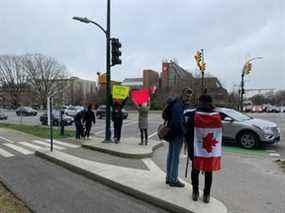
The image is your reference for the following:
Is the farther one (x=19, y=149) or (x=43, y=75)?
(x=43, y=75)

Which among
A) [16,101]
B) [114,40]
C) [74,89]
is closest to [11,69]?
[16,101]

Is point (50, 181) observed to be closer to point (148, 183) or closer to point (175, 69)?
point (148, 183)

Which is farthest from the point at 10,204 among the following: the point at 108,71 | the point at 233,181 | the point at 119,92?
the point at 119,92

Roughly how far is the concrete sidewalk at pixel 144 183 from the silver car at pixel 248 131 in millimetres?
4526

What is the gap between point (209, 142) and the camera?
4312 millimetres

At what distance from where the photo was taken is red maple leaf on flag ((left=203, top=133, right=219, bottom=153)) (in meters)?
4.31

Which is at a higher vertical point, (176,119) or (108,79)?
(108,79)

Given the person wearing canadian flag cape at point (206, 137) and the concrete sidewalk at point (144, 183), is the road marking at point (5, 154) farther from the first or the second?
the person wearing canadian flag cape at point (206, 137)

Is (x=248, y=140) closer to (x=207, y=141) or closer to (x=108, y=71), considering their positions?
(x=108, y=71)

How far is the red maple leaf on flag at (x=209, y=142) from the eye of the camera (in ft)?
14.1

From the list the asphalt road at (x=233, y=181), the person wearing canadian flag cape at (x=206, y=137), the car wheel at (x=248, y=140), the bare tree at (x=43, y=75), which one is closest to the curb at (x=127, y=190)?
the asphalt road at (x=233, y=181)

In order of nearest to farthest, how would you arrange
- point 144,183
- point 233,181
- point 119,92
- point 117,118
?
point 144,183
point 233,181
point 117,118
point 119,92

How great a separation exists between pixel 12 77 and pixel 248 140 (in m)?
88.5

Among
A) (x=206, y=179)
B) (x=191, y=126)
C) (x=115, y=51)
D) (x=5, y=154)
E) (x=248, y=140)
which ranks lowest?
(x=5, y=154)
